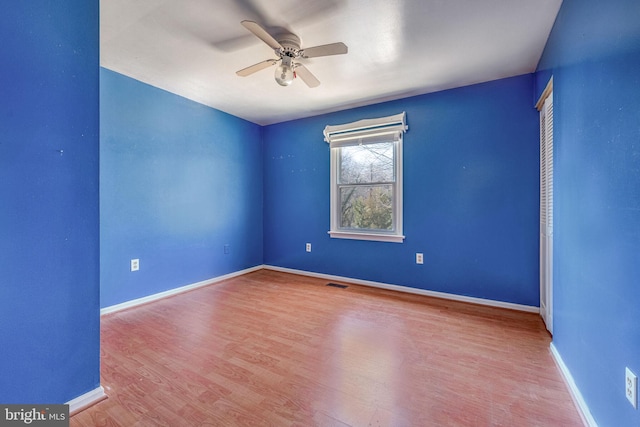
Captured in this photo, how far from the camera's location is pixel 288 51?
2033 millimetres

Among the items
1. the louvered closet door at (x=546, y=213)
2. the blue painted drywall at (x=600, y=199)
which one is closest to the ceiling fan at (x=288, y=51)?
the blue painted drywall at (x=600, y=199)

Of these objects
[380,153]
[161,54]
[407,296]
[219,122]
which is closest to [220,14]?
[161,54]

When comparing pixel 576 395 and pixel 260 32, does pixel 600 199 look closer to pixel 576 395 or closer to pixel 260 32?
pixel 576 395

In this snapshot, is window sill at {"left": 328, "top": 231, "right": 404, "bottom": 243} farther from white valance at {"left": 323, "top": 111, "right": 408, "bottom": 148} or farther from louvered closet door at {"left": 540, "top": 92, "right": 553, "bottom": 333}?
louvered closet door at {"left": 540, "top": 92, "right": 553, "bottom": 333}

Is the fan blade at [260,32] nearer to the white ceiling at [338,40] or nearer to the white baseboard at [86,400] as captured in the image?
the white ceiling at [338,40]

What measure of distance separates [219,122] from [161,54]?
1389 mm

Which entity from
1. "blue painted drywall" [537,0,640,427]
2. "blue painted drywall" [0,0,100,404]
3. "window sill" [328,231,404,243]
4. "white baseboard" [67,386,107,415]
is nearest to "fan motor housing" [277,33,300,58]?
"blue painted drywall" [0,0,100,404]

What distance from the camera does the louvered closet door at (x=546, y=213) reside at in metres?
2.11

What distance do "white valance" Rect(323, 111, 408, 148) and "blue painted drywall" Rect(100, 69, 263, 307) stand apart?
141 centimetres

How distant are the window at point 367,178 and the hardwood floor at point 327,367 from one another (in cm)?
107

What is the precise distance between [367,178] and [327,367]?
2.43m

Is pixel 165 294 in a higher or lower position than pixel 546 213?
lower

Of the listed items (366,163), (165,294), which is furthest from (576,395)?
(165,294)

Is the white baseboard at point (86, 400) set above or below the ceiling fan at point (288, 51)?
below
